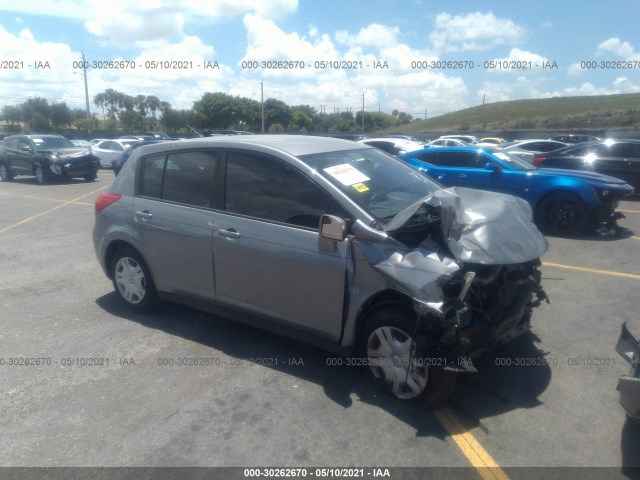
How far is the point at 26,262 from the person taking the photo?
24.2ft

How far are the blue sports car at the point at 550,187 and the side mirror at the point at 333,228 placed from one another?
251 inches

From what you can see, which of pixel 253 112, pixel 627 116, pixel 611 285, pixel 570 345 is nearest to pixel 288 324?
pixel 570 345

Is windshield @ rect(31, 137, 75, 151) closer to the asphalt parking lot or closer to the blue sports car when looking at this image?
the asphalt parking lot

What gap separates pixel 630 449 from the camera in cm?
306

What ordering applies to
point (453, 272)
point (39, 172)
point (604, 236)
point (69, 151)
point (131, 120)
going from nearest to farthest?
point (453, 272), point (604, 236), point (39, 172), point (69, 151), point (131, 120)

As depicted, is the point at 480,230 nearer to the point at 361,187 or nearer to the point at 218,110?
the point at 361,187

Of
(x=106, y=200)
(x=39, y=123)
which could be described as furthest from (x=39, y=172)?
(x=39, y=123)

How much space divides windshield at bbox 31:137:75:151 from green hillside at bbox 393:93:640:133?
52585 millimetres

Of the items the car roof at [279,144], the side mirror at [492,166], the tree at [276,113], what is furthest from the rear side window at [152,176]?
the tree at [276,113]

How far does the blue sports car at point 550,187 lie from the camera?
838 centimetres

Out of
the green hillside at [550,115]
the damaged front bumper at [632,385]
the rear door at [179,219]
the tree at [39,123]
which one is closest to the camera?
the damaged front bumper at [632,385]

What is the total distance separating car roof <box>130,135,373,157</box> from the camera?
4279mm

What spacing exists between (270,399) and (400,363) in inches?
39.0

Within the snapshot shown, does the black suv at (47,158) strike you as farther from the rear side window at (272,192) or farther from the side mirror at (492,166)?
the rear side window at (272,192)
